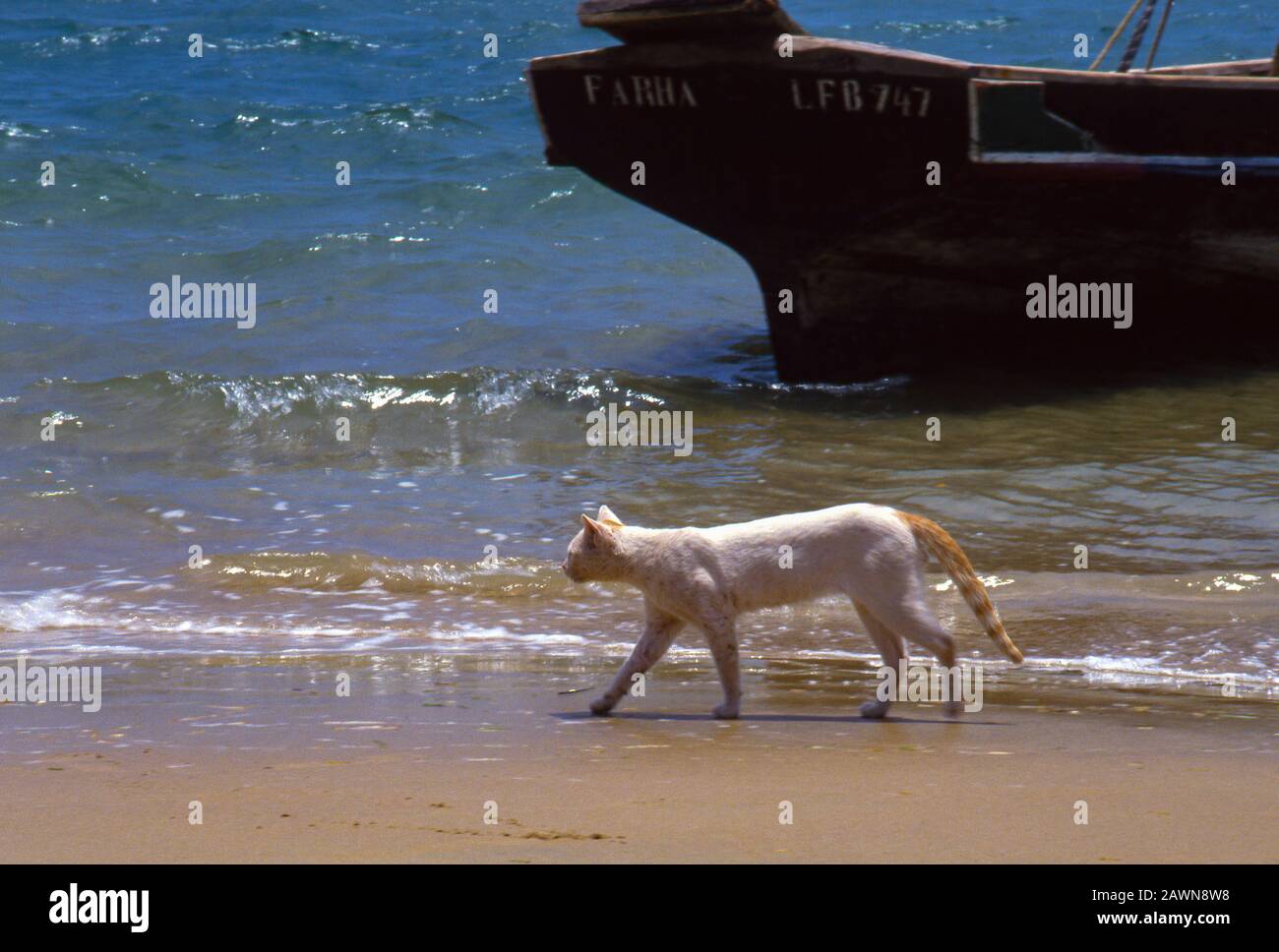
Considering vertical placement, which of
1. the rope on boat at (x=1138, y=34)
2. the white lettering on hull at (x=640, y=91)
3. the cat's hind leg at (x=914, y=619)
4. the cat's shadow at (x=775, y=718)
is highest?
the rope on boat at (x=1138, y=34)

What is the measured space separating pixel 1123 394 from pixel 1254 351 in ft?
4.94

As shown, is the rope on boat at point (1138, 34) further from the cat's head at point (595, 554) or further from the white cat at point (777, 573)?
the cat's head at point (595, 554)

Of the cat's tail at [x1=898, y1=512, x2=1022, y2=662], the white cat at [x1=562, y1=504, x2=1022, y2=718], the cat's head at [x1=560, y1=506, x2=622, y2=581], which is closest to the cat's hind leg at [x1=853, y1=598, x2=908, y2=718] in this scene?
the white cat at [x1=562, y1=504, x2=1022, y2=718]

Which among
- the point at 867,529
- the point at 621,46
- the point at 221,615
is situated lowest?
the point at 221,615

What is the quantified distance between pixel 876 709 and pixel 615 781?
1.45m

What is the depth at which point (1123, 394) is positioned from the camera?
1280 cm

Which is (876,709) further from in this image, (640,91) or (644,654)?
(640,91)

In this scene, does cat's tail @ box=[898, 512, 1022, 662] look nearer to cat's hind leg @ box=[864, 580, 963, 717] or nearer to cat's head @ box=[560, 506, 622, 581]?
cat's hind leg @ box=[864, 580, 963, 717]

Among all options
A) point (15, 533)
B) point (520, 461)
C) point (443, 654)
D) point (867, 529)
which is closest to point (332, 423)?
point (520, 461)

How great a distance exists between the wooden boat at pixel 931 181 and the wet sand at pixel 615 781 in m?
6.73

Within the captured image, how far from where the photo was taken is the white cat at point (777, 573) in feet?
18.2

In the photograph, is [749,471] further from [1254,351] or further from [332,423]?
[1254,351]

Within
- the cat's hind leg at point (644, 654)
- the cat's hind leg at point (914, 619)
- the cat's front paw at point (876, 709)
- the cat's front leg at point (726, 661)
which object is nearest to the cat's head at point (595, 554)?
the cat's hind leg at point (644, 654)

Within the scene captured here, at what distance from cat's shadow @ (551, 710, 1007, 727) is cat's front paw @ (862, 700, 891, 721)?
16mm
